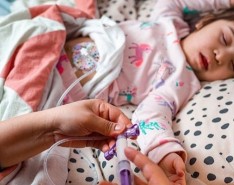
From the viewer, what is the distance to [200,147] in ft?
3.31

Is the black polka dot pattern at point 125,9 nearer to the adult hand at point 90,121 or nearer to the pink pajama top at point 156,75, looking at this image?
the pink pajama top at point 156,75

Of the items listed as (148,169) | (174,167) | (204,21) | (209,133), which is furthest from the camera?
(204,21)

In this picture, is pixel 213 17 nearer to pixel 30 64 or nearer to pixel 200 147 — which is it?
pixel 200 147

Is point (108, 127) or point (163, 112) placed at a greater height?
point (108, 127)

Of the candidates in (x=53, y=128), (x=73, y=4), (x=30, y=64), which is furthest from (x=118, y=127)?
(x=73, y=4)

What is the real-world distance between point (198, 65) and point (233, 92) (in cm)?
19

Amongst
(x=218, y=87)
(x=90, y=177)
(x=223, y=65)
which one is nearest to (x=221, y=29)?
(x=223, y=65)

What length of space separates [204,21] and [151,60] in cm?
29

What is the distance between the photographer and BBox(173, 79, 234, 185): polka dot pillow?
94 cm

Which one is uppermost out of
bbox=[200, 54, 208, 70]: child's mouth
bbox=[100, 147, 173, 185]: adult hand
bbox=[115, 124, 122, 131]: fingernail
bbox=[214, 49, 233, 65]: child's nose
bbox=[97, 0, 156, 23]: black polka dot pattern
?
bbox=[115, 124, 122, 131]: fingernail

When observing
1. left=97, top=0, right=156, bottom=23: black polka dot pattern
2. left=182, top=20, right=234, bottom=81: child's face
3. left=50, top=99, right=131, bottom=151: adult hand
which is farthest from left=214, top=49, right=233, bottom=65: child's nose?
left=50, top=99, right=131, bottom=151: adult hand

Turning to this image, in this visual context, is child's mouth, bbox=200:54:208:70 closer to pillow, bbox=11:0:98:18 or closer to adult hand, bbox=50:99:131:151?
pillow, bbox=11:0:98:18

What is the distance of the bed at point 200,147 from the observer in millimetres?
941

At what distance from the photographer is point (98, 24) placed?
1.33m
